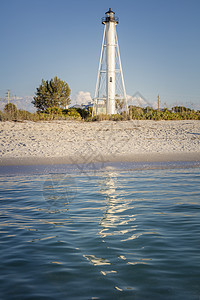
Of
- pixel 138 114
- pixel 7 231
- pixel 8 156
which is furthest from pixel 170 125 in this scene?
pixel 7 231

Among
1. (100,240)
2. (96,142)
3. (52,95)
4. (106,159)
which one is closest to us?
(100,240)

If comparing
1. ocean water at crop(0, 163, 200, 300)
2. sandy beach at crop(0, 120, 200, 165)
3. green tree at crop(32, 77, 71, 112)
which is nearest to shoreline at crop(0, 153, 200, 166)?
sandy beach at crop(0, 120, 200, 165)

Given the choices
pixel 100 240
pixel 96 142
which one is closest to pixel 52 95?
pixel 96 142

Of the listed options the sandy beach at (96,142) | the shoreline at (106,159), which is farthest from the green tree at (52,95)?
the shoreline at (106,159)

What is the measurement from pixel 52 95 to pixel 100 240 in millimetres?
→ 51221

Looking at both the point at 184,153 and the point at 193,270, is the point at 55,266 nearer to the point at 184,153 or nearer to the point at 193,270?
the point at 193,270

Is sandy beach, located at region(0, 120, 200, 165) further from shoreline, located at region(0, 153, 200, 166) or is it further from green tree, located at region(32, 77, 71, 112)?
green tree, located at region(32, 77, 71, 112)

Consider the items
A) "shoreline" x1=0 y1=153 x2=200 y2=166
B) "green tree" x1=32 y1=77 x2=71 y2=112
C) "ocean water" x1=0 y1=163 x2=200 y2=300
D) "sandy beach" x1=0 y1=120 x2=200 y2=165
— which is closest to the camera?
"ocean water" x1=0 y1=163 x2=200 y2=300

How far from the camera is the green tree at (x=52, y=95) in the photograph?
53.0 m

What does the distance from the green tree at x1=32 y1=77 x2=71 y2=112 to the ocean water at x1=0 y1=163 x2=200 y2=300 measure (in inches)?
1812

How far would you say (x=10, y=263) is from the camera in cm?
352

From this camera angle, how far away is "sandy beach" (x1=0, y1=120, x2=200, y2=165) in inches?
491

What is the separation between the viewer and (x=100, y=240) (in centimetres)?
412

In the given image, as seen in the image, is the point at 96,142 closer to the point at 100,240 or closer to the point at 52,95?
the point at 100,240
